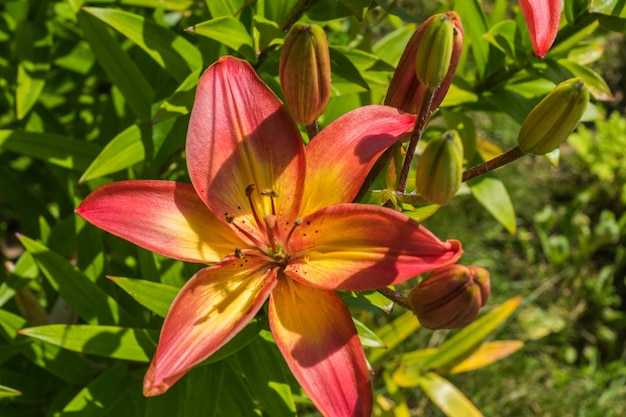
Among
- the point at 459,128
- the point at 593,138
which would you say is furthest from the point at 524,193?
the point at 459,128

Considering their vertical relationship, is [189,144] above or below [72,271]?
above

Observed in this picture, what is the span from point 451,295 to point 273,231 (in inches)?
12.1

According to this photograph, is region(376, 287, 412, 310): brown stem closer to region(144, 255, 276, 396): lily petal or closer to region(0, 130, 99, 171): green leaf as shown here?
region(144, 255, 276, 396): lily petal

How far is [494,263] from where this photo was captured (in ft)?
9.78

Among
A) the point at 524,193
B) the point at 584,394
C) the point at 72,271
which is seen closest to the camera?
the point at 72,271

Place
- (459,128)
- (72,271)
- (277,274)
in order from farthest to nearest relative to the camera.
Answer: (459,128), (72,271), (277,274)

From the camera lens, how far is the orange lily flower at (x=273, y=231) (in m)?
0.93

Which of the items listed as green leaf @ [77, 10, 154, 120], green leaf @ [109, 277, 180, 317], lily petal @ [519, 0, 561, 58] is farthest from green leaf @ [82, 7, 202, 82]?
lily petal @ [519, 0, 561, 58]

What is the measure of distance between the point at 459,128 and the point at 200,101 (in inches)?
26.9

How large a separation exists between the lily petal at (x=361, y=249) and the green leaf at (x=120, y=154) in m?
0.44

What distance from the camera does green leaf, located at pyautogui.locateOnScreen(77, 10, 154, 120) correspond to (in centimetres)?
146

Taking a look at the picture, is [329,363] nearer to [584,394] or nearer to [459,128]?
[459,128]

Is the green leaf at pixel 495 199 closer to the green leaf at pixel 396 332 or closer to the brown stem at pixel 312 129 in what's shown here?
the green leaf at pixel 396 332

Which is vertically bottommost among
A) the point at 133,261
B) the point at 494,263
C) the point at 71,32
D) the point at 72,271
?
the point at 494,263
